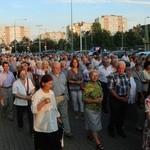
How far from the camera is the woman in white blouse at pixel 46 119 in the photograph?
274 inches

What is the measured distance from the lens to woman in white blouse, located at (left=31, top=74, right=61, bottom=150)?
274 inches

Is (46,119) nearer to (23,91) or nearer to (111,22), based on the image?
(23,91)

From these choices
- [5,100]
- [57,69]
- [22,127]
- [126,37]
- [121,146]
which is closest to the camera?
[121,146]

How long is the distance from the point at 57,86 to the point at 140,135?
94.3 inches

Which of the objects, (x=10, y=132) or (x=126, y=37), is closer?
(x=10, y=132)

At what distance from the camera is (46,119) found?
703 cm

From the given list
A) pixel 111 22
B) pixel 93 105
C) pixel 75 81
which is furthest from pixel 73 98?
pixel 111 22

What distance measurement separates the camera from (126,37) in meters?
98.2

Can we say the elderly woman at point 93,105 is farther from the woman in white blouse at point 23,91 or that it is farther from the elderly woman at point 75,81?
the elderly woman at point 75,81

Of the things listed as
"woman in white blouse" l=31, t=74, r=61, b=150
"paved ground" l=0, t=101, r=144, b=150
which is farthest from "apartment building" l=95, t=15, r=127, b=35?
"woman in white blouse" l=31, t=74, r=61, b=150

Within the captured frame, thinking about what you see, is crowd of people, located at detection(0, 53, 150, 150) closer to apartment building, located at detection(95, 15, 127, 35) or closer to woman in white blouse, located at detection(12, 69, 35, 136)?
woman in white blouse, located at detection(12, 69, 35, 136)

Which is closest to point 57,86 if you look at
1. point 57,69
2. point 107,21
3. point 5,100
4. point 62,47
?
point 57,69

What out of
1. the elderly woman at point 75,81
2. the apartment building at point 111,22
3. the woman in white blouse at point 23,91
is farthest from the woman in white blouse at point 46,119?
the apartment building at point 111,22

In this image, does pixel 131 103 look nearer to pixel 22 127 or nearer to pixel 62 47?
pixel 22 127
